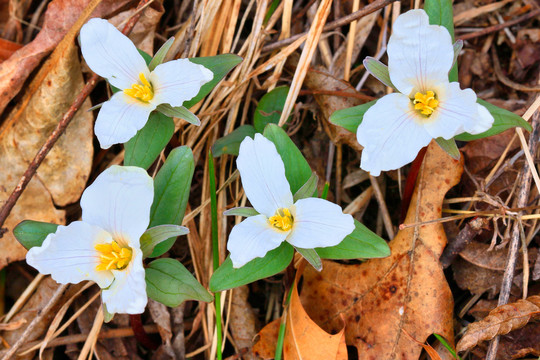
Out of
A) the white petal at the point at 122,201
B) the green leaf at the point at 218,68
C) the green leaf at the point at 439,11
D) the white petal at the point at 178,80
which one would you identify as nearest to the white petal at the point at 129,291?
the white petal at the point at 122,201

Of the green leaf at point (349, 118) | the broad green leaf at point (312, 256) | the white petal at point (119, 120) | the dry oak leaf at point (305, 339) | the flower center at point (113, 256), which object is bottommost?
the dry oak leaf at point (305, 339)

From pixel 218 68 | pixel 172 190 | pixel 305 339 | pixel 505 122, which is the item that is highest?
pixel 218 68

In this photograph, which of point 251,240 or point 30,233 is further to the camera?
point 30,233

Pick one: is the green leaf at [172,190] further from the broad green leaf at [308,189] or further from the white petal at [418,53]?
the white petal at [418,53]

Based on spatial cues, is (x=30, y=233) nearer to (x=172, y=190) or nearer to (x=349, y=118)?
(x=172, y=190)

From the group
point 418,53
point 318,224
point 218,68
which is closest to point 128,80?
point 218,68

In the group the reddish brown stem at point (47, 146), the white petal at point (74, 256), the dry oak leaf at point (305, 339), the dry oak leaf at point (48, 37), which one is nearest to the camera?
the white petal at point (74, 256)

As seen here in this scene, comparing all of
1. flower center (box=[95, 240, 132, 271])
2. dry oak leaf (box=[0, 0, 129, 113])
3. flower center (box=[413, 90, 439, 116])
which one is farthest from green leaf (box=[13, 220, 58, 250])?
flower center (box=[413, 90, 439, 116])
